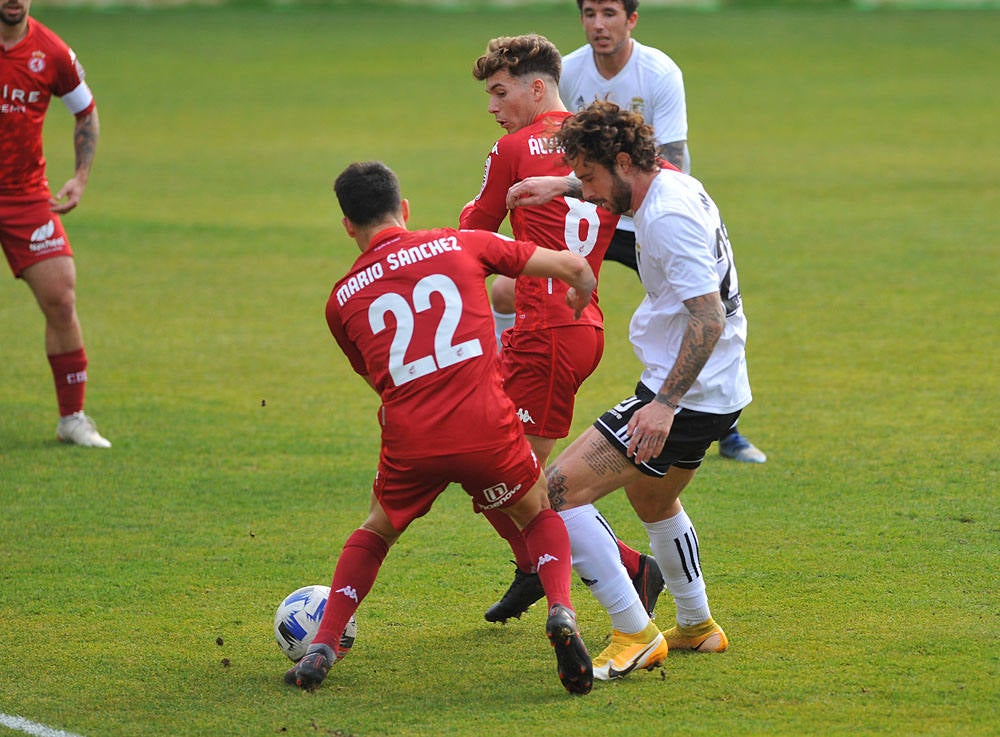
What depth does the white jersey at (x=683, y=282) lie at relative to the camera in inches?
194

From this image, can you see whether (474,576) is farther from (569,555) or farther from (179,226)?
(179,226)

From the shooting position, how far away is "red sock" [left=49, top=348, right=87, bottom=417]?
879cm

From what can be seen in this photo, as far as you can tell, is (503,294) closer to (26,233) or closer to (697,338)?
(697,338)

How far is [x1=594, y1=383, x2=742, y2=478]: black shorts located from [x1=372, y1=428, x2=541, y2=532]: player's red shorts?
0.33m

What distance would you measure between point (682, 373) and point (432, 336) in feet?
3.05

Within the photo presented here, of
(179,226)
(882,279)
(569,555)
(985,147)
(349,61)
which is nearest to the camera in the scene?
(569,555)

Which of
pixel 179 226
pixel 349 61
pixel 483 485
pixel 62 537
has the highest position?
pixel 483 485

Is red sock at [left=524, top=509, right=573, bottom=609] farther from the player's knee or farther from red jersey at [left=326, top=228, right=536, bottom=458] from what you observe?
the player's knee

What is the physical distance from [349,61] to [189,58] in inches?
170

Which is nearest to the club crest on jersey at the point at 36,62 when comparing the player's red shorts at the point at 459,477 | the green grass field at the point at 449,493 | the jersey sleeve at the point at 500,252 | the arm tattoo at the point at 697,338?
the green grass field at the point at 449,493

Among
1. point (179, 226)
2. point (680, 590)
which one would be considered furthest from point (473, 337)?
point (179, 226)

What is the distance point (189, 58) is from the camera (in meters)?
36.3

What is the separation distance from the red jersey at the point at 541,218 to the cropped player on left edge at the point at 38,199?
379 cm

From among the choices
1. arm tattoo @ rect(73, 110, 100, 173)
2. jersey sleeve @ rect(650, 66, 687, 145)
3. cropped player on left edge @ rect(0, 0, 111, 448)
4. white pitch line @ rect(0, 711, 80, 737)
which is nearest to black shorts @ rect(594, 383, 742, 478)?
white pitch line @ rect(0, 711, 80, 737)
